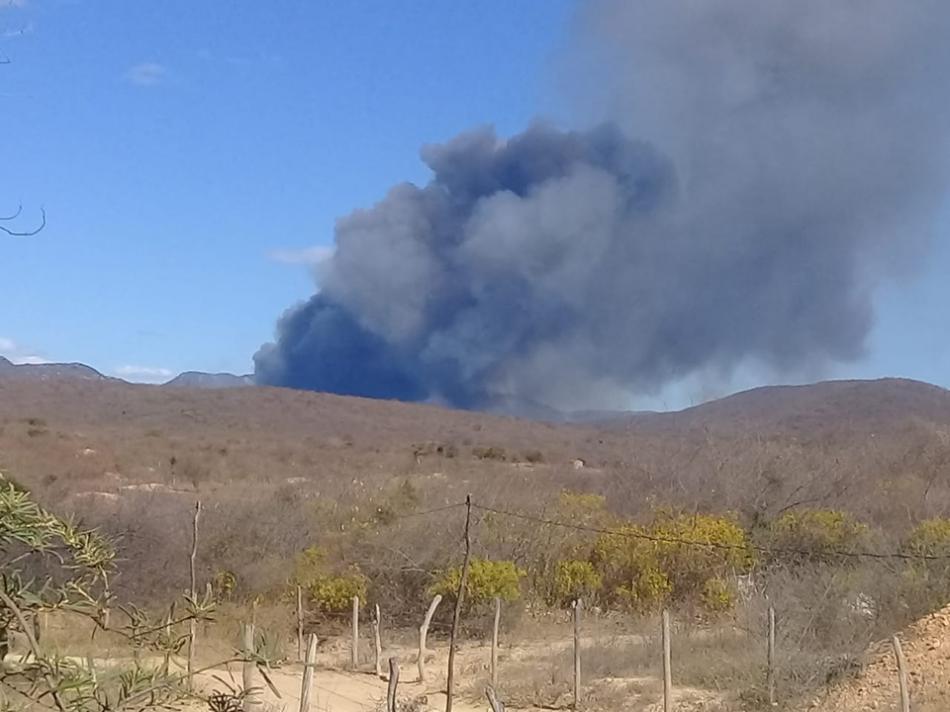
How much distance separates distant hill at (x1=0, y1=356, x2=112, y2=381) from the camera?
94.5m

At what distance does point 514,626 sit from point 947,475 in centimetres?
1778

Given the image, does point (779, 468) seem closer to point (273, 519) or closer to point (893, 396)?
point (273, 519)

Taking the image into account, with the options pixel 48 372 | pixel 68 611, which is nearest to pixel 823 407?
pixel 48 372

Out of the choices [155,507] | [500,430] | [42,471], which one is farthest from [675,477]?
[500,430]

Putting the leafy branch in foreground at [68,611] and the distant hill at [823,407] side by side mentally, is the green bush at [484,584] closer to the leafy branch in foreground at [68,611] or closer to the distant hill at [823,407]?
the leafy branch in foreground at [68,611]

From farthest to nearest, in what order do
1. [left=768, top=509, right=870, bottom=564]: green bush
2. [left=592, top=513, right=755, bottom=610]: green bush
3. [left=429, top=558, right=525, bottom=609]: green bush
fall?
[left=592, top=513, right=755, bottom=610]: green bush → [left=768, top=509, right=870, bottom=564]: green bush → [left=429, top=558, right=525, bottom=609]: green bush

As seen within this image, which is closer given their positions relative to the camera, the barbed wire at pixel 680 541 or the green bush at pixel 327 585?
the barbed wire at pixel 680 541

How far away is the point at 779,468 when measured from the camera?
3206 centimetres

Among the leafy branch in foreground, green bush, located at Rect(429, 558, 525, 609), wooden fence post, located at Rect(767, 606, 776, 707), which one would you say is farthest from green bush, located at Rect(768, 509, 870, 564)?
the leafy branch in foreground

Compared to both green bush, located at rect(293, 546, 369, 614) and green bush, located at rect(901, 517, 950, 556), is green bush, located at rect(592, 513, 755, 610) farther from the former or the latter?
green bush, located at rect(293, 546, 369, 614)

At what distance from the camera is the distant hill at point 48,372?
9450cm

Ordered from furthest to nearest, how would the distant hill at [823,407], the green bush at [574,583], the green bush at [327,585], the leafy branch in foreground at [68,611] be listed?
the distant hill at [823,407], the green bush at [574,583], the green bush at [327,585], the leafy branch in foreground at [68,611]

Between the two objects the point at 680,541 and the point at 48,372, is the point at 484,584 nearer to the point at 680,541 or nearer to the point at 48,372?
the point at 680,541

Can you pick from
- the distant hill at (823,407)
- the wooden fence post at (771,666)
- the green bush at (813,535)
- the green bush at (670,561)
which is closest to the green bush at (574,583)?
the green bush at (670,561)
